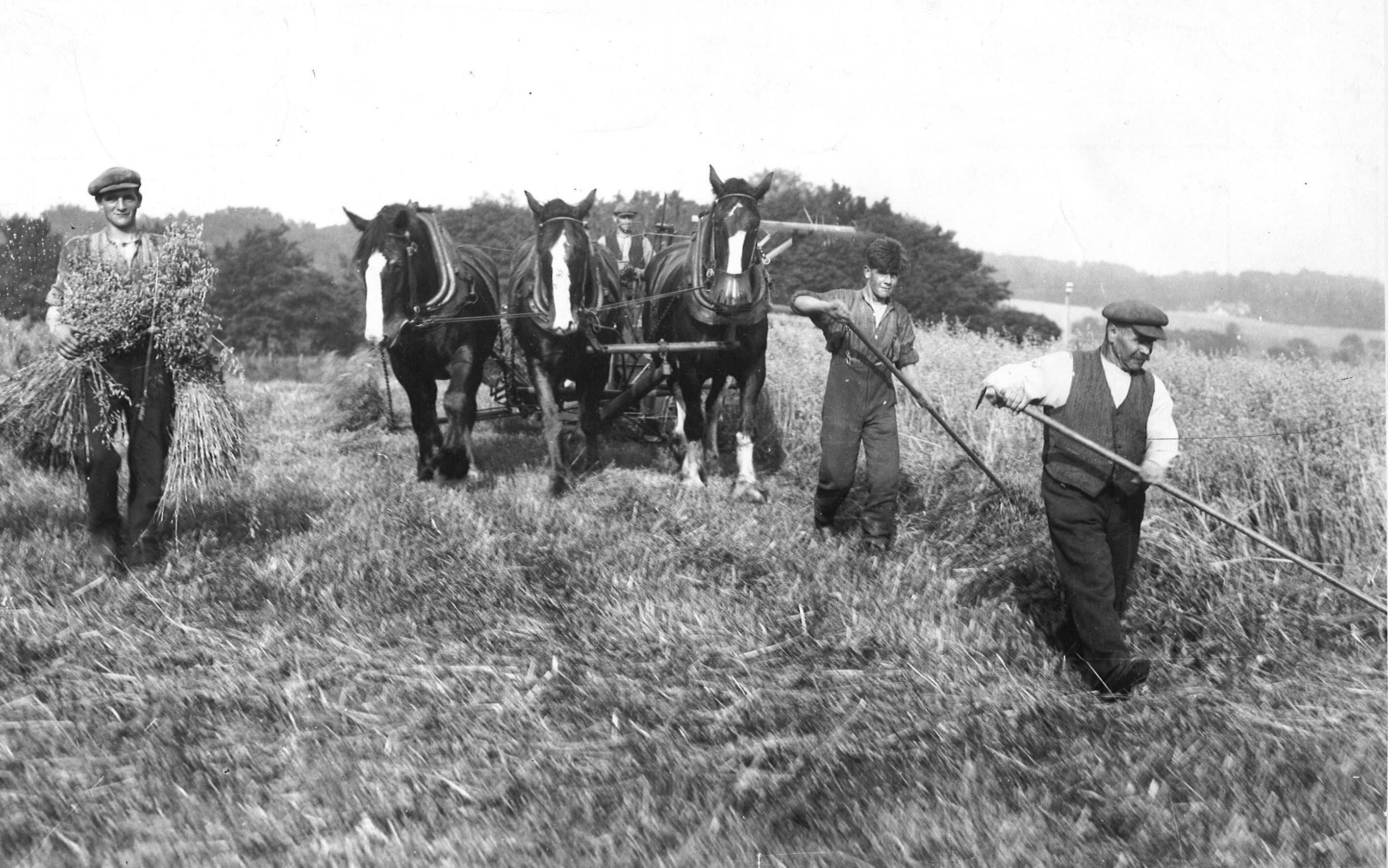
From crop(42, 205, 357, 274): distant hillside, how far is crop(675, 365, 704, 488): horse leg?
2702mm

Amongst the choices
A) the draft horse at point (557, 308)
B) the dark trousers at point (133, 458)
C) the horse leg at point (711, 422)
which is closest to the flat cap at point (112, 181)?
the dark trousers at point (133, 458)

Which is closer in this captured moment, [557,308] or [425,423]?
[557,308]

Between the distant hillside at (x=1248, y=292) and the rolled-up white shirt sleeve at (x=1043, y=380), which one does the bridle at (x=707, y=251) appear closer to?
the distant hillside at (x=1248, y=292)

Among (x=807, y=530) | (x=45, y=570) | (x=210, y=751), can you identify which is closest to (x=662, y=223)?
(x=807, y=530)

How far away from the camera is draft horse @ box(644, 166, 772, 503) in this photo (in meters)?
8.46

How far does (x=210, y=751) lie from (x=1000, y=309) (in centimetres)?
2219

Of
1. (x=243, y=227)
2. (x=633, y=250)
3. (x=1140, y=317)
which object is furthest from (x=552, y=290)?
(x=243, y=227)

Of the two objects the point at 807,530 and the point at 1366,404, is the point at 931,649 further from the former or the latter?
the point at 1366,404

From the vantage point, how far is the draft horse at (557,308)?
8859 millimetres

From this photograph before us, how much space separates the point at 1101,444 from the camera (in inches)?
193

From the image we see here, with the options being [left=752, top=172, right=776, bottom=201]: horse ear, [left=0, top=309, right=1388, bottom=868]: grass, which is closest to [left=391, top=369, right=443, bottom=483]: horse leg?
[left=0, top=309, right=1388, bottom=868]: grass

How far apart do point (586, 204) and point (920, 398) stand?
3.90 meters

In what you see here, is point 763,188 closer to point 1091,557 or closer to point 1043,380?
point 1043,380

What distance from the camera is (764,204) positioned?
819 inches
